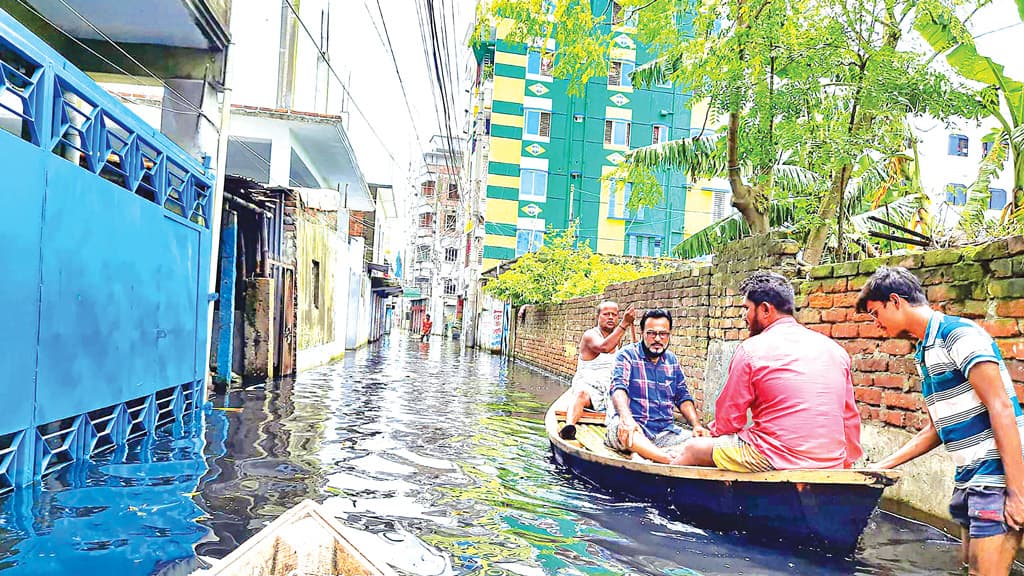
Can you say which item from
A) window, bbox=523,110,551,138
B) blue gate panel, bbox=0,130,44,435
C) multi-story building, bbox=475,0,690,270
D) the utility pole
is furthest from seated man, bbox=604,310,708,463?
the utility pole

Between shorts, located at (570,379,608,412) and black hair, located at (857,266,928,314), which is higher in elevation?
black hair, located at (857,266,928,314)

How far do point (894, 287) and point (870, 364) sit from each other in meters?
3.18

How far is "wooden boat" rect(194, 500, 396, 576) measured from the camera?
2955mm

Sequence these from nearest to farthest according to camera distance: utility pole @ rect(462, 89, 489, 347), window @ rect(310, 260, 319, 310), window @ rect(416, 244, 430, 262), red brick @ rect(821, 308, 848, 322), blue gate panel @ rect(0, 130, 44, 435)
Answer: blue gate panel @ rect(0, 130, 44, 435)
red brick @ rect(821, 308, 848, 322)
window @ rect(310, 260, 319, 310)
utility pole @ rect(462, 89, 489, 347)
window @ rect(416, 244, 430, 262)

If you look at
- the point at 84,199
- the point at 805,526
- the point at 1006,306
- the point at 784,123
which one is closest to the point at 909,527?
the point at 805,526

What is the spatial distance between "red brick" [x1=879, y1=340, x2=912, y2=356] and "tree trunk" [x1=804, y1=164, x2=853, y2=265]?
4.81 metres

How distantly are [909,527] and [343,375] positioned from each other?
42.6 ft

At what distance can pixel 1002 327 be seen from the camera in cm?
494

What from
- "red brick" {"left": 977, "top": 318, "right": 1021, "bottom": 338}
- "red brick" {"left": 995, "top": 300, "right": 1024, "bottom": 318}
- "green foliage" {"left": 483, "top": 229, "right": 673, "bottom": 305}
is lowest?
"red brick" {"left": 977, "top": 318, "right": 1021, "bottom": 338}

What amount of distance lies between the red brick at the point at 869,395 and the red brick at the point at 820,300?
0.95 m

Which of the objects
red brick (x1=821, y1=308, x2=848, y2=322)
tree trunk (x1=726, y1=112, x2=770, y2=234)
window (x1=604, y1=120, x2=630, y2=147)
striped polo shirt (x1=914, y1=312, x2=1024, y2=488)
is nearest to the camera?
striped polo shirt (x1=914, y1=312, x2=1024, y2=488)

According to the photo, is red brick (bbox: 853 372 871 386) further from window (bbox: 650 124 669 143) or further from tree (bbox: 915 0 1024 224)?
window (bbox: 650 124 669 143)

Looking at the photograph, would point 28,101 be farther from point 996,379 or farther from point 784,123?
point 784,123

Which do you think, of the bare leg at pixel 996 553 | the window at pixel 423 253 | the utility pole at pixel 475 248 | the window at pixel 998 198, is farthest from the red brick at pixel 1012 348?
the window at pixel 423 253
